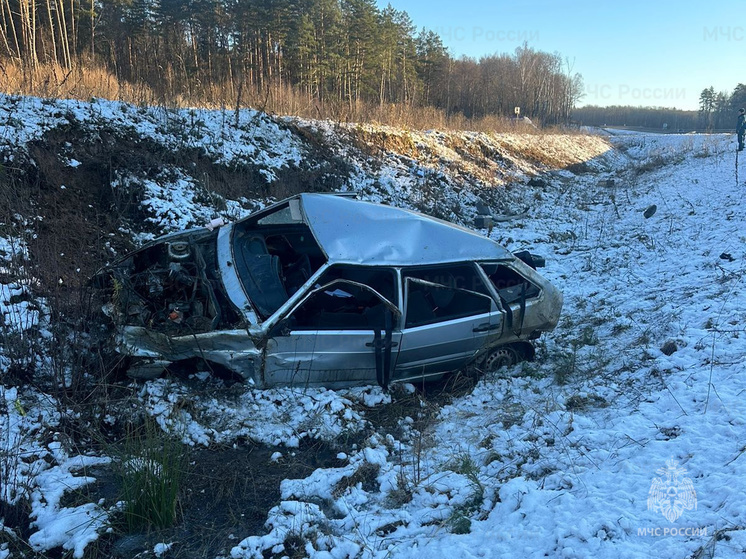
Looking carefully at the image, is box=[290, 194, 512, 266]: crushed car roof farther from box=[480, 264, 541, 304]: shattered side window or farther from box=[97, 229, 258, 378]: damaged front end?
box=[97, 229, 258, 378]: damaged front end

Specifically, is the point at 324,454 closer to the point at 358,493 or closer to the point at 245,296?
the point at 358,493

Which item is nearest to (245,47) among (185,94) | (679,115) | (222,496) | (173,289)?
(185,94)

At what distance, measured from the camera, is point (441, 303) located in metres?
4.78

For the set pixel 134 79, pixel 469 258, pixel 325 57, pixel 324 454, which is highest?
pixel 325 57

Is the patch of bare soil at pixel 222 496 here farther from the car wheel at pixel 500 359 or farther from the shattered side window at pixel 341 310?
the car wheel at pixel 500 359

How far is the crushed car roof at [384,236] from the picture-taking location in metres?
4.33

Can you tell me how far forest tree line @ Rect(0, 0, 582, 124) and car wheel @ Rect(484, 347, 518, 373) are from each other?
34.5ft

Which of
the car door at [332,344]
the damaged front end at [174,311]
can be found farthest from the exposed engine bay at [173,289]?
the car door at [332,344]

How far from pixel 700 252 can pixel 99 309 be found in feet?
31.4

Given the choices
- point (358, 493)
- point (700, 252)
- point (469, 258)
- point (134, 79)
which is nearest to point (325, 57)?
point (134, 79)

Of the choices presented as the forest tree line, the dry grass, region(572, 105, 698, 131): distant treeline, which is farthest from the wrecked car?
region(572, 105, 698, 131): distant treeline

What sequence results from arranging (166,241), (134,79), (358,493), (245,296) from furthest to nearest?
(134,79)
(166,241)
(245,296)
(358,493)

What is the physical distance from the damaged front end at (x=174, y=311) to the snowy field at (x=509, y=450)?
0.31 metres

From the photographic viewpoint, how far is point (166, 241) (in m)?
5.11
